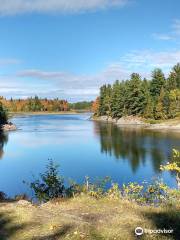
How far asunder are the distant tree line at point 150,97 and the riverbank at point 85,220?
97.3 metres

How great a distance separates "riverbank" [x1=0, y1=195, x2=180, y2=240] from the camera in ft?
36.7

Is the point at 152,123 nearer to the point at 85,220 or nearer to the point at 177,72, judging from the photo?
the point at 177,72

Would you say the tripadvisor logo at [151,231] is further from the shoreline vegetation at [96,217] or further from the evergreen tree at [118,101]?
the evergreen tree at [118,101]

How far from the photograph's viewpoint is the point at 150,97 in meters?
123

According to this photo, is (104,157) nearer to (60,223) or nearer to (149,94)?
(60,223)

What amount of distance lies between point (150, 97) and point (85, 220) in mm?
111899

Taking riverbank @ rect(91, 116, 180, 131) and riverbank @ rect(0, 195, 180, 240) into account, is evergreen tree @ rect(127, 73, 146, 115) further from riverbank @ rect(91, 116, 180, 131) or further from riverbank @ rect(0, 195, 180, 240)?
riverbank @ rect(0, 195, 180, 240)

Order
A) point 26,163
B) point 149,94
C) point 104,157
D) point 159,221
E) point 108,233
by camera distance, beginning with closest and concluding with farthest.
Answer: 1. point 108,233
2. point 159,221
3. point 26,163
4. point 104,157
5. point 149,94

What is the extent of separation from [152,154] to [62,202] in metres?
36.0

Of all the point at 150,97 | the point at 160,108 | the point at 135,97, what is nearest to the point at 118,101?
the point at 135,97

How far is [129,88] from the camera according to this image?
12950 centimetres

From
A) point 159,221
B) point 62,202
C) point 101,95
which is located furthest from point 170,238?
point 101,95

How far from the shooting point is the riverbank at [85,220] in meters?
11.2

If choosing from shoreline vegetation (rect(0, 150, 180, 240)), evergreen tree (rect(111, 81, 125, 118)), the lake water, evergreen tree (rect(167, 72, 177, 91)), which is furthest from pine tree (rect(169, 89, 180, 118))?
shoreline vegetation (rect(0, 150, 180, 240))
